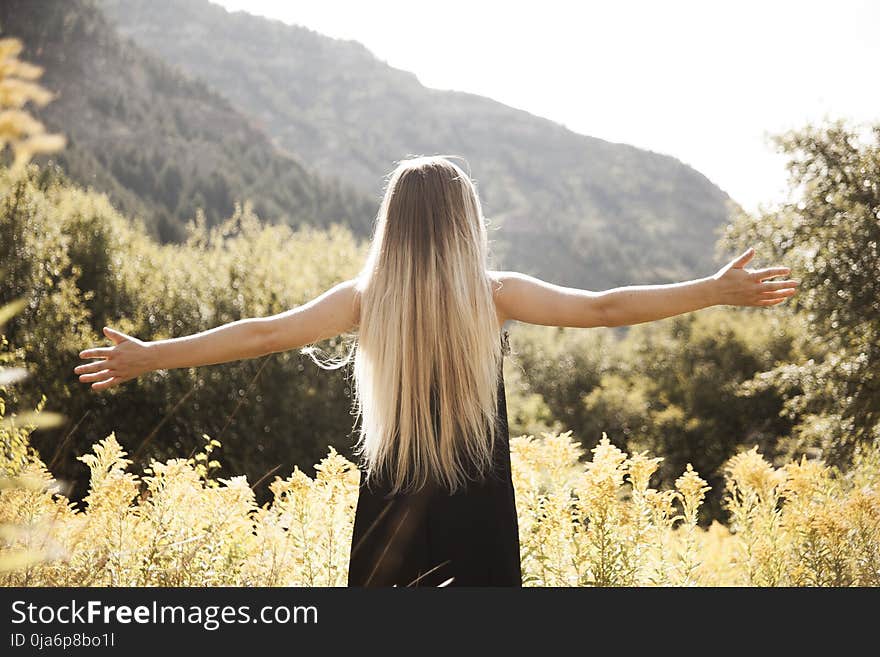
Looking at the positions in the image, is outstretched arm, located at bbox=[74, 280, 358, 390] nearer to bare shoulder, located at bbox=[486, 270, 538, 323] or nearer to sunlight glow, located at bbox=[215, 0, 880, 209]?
bare shoulder, located at bbox=[486, 270, 538, 323]

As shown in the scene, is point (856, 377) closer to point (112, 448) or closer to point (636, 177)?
point (112, 448)

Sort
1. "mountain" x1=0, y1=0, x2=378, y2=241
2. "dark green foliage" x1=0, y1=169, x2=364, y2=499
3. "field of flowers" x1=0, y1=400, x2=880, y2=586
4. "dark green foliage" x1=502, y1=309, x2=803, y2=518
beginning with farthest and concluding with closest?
1. "mountain" x1=0, y1=0, x2=378, y2=241
2. "dark green foliage" x1=502, y1=309, x2=803, y2=518
3. "dark green foliage" x1=0, y1=169, x2=364, y2=499
4. "field of flowers" x1=0, y1=400, x2=880, y2=586

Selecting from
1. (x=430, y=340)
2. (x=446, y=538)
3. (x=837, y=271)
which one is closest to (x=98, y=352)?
(x=430, y=340)

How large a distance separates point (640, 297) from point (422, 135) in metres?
102

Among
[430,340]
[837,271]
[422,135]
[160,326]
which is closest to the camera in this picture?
[430,340]

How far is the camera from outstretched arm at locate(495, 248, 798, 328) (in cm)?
200

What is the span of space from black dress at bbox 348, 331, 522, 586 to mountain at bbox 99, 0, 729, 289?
3400 inches

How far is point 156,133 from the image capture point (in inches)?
2172

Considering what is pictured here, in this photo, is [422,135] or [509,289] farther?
[422,135]

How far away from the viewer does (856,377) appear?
7.46m

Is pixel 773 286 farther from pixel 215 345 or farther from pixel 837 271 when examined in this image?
pixel 837 271

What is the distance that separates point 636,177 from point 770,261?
9773 centimetres

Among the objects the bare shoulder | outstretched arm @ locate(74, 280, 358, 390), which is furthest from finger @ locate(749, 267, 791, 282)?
outstretched arm @ locate(74, 280, 358, 390)

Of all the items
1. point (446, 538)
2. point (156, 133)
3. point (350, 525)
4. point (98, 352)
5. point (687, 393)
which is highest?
point (156, 133)
